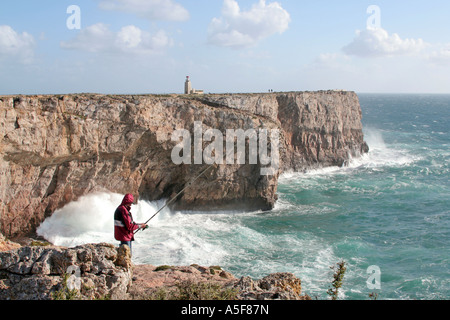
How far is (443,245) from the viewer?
76.1 feet

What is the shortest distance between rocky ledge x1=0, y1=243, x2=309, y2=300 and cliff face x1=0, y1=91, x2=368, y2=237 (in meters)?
15.1

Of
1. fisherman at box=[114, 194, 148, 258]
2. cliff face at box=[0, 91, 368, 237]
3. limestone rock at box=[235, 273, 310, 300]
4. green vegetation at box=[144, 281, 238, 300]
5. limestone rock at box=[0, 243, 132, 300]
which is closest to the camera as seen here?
limestone rock at box=[0, 243, 132, 300]

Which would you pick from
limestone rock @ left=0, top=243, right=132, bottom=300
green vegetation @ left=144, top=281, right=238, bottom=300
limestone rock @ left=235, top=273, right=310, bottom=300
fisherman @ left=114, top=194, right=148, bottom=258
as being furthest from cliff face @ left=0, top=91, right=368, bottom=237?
limestone rock @ left=235, top=273, right=310, bottom=300

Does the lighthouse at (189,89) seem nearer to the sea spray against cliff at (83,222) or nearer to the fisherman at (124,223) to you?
the sea spray against cliff at (83,222)

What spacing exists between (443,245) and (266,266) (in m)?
11.8

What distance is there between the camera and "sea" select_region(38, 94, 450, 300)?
18.8 metres

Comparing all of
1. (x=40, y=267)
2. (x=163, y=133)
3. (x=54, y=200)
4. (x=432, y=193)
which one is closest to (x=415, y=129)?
(x=432, y=193)

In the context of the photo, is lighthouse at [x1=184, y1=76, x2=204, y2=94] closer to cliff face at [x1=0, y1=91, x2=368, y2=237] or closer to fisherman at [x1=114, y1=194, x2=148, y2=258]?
cliff face at [x1=0, y1=91, x2=368, y2=237]

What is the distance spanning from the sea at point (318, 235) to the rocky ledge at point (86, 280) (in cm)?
944

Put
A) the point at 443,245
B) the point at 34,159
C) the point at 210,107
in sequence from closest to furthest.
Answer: the point at 34,159 → the point at 443,245 → the point at 210,107

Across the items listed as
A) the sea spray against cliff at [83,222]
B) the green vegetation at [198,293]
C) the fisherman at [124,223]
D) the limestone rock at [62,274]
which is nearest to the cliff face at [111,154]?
the sea spray against cliff at [83,222]
